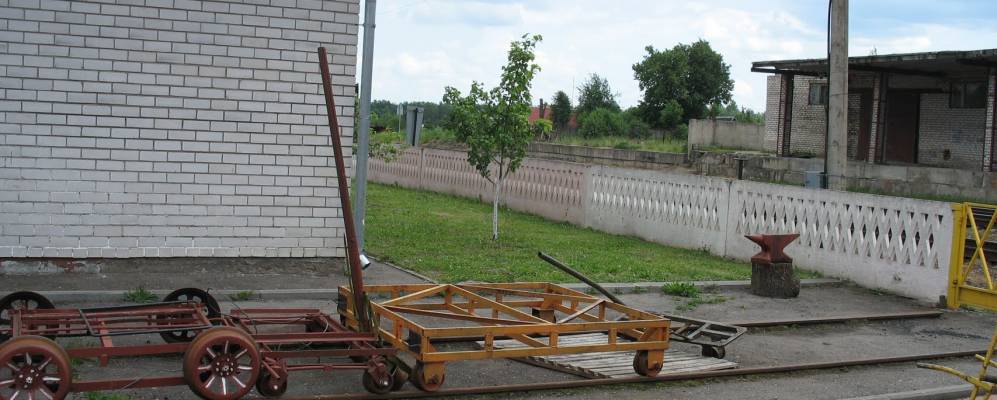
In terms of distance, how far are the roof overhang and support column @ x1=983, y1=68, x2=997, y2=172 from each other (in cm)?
61

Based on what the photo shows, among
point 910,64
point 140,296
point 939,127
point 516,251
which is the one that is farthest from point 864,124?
point 140,296

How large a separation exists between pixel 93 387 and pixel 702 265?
11.0 metres

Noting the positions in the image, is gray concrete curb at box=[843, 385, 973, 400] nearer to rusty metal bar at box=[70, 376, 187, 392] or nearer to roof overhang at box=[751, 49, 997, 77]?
rusty metal bar at box=[70, 376, 187, 392]

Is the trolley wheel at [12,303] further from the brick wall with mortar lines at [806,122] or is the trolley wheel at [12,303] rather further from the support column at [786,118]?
the brick wall with mortar lines at [806,122]

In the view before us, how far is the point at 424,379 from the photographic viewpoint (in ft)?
24.9

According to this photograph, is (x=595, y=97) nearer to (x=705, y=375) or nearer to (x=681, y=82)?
(x=681, y=82)

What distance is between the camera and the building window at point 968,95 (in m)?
33.4

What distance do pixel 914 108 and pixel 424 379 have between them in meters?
32.9

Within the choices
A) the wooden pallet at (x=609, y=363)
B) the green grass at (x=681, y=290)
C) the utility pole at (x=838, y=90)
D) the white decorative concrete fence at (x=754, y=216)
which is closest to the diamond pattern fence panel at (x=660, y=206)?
the white decorative concrete fence at (x=754, y=216)

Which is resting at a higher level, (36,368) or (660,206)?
(660,206)

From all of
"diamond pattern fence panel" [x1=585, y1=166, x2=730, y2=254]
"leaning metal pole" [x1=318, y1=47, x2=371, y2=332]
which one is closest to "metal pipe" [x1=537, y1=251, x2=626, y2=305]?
"leaning metal pole" [x1=318, y1=47, x2=371, y2=332]

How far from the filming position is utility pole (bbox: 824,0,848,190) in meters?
16.7

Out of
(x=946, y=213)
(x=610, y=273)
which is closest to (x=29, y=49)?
(x=610, y=273)

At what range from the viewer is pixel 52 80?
11898 mm
